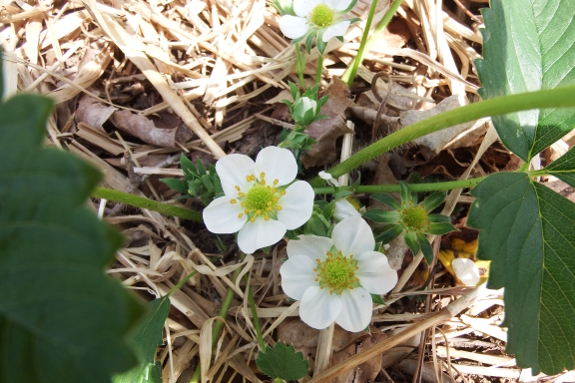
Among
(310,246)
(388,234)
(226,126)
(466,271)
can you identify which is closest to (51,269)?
(310,246)

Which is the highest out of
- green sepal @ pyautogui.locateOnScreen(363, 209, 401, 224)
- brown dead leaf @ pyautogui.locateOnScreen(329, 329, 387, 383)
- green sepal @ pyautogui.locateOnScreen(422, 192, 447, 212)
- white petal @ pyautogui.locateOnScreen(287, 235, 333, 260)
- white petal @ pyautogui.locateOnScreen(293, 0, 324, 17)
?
white petal @ pyautogui.locateOnScreen(293, 0, 324, 17)

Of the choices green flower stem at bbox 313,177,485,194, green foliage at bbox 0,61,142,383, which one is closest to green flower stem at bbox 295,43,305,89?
green flower stem at bbox 313,177,485,194

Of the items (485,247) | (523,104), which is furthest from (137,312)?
(485,247)

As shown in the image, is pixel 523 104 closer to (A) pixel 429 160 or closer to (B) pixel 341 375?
(A) pixel 429 160

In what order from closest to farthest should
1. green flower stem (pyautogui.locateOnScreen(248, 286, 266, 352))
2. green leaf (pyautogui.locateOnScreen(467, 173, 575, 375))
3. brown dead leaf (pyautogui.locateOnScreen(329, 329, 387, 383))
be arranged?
green leaf (pyautogui.locateOnScreen(467, 173, 575, 375)) < green flower stem (pyautogui.locateOnScreen(248, 286, 266, 352)) < brown dead leaf (pyautogui.locateOnScreen(329, 329, 387, 383))

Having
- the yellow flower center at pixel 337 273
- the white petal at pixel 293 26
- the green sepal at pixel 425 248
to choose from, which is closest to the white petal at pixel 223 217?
the yellow flower center at pixel 337 273

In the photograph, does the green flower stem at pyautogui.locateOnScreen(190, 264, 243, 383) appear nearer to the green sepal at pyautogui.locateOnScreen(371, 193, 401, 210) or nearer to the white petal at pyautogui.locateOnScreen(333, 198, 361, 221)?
the white petal at pyautogui.locateOnScreen(333, 198, 361, 221)
